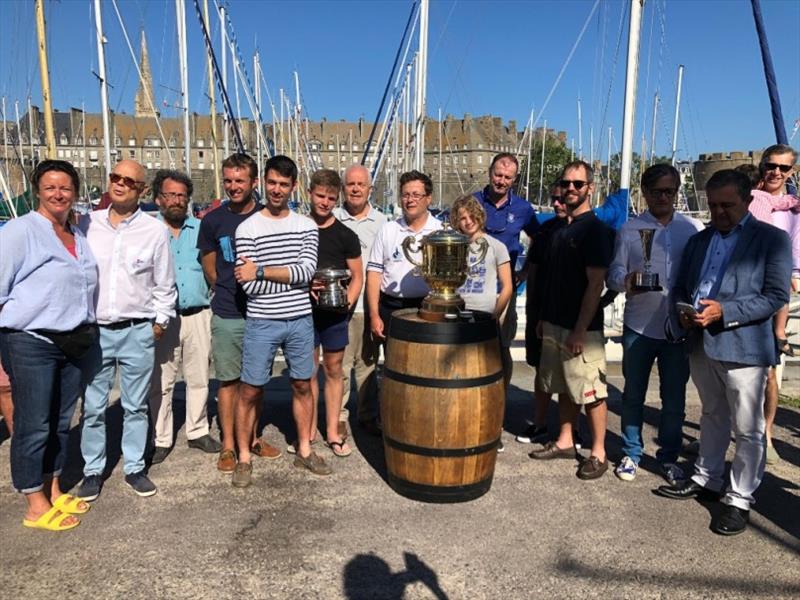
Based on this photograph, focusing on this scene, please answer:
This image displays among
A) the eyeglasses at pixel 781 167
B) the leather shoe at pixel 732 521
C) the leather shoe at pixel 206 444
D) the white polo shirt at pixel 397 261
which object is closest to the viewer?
the leather shoe at pixel 732 521

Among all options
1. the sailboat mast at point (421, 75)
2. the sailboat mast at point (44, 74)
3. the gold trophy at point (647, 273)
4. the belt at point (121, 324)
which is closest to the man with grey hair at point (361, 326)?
the belt at point (121, 324)

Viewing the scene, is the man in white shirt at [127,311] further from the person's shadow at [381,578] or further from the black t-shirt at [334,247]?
the person's shadow at [381,578]

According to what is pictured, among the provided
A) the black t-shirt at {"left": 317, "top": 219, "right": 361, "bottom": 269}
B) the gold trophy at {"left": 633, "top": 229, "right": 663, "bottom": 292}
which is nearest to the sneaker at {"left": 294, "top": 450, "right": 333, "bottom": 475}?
the black t-shirt at {"left": 317, "top": 219, "right": 361, "bottom": 269}

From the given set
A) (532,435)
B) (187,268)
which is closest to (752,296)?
(532,435)

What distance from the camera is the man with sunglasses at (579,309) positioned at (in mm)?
4133

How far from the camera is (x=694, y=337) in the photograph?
12.8ft

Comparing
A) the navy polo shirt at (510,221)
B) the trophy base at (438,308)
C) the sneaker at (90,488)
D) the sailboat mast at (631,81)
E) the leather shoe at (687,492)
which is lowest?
the leather shoe at (687,492)

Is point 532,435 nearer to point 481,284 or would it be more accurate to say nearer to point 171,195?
point 481,284

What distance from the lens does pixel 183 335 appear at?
4.63m

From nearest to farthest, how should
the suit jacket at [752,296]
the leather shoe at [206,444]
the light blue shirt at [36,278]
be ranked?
the light blue shirt at [36,278]
the suit jacket at [752,296]
the leather shoe at [206,444]

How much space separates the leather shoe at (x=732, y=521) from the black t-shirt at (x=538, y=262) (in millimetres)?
1795

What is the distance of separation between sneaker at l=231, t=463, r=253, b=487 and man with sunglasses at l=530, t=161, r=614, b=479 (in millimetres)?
2159

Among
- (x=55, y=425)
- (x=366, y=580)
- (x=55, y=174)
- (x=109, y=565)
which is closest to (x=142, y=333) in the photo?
(x=55, y=425)

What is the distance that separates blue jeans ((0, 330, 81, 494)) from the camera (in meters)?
3.41
